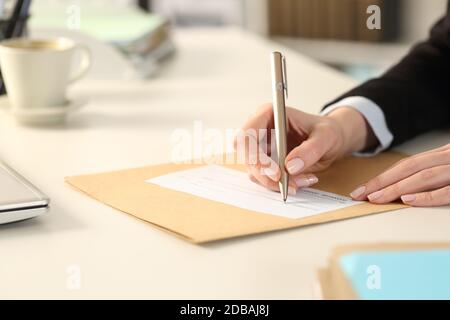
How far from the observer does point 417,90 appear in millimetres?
1144

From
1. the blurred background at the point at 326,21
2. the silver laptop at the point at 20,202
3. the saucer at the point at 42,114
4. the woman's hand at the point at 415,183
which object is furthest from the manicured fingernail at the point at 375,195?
the blurred background at the point at 326,21

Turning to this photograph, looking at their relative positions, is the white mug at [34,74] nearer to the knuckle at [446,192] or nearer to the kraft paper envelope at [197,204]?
the kraft paper envelope at [197,204]

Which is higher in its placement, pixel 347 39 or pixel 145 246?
pixel 145 246

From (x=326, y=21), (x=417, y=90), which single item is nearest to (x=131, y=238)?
(x=417, y=90)

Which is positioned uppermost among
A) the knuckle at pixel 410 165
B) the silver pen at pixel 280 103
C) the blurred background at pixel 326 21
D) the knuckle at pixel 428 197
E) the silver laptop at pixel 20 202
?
the silver pen at pixel 280 103

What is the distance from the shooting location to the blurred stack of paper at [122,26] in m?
1.64

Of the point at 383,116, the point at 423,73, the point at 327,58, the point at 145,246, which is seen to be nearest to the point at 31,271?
the point at 145,246

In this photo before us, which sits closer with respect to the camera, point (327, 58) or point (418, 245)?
point (418, 245)

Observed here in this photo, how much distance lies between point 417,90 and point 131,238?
550 mm

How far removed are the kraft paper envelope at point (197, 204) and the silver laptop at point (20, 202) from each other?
84mm

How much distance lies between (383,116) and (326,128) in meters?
0.14

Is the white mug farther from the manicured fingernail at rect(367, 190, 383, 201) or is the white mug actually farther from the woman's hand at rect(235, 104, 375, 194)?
the manicured fingernail at rect(367, 190, 383, 201)

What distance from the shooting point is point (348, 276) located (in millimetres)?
614

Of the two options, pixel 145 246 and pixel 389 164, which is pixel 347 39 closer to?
pixel 389 164
